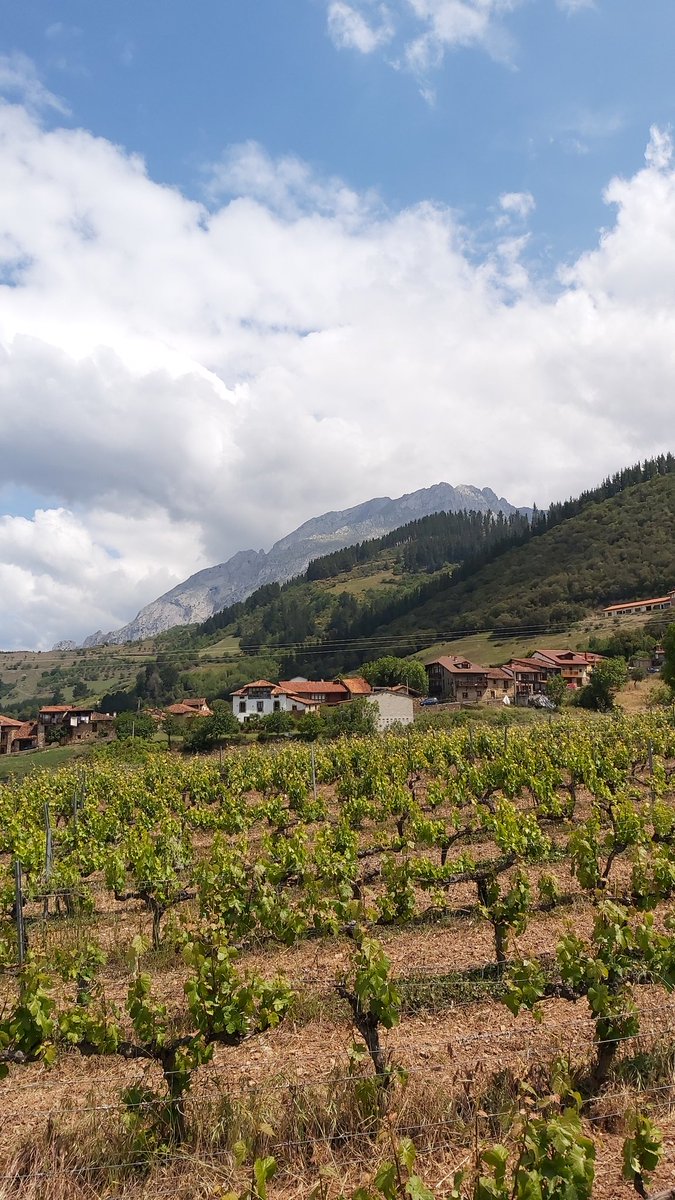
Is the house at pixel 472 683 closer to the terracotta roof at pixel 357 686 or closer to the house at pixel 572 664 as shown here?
the house at pixel 572 664

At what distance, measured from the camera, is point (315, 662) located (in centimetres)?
13800

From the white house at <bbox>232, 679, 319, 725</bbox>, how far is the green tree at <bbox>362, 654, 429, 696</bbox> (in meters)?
12.0

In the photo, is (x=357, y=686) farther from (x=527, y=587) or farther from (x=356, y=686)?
(x=527, y=587)

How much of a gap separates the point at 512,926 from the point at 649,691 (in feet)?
205

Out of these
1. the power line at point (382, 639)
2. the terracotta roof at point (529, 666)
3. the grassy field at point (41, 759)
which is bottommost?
the grassy field at point (41, 759)

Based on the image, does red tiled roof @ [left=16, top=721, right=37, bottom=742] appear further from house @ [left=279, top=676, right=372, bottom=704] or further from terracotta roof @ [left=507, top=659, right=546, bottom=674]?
terracotta roof @ [left=507, top=659, right=546, bottom=674]

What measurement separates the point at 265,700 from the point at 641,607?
68136mm

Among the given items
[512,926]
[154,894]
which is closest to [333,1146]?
[512,926]

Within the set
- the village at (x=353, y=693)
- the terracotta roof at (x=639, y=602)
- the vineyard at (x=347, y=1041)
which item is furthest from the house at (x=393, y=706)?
the terracotta roof at (x=639, y=602)

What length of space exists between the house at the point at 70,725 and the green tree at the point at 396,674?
125ft

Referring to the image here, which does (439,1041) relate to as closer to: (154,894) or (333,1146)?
(333,1146)

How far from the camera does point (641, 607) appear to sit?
11356cm

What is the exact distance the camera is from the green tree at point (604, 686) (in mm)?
62812

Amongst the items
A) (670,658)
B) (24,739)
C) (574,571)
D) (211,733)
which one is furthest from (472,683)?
(24,739)
